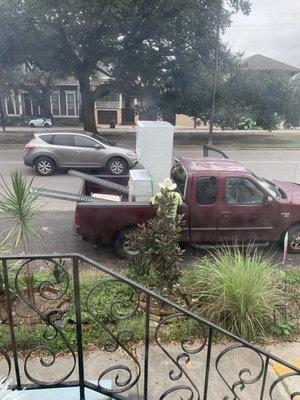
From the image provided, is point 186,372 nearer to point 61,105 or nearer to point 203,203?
point 203,203

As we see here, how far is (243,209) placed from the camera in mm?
5992

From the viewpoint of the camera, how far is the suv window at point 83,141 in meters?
12.4

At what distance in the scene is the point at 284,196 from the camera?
249 inches

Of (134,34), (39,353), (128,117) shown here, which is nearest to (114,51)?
(134,34)

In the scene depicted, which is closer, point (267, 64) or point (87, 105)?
point (87, 105)

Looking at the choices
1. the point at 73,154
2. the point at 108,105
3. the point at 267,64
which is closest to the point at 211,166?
the point at 73,154

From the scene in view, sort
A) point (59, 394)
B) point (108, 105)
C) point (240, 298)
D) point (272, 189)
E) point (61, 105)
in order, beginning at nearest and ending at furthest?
point (59, 394)
point (240, 298)
point (272, 189)
point (61, 105)
point (108, 105)

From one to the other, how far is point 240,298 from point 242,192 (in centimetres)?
274

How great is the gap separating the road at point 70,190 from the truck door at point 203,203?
692mm

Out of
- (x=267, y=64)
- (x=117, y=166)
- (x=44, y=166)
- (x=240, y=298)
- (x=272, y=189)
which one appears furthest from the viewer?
(x=267, y=64)

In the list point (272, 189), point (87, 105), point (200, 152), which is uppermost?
point (87, 105)

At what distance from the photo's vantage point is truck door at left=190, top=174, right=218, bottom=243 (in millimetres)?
5906

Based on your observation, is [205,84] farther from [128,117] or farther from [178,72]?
[128,117]

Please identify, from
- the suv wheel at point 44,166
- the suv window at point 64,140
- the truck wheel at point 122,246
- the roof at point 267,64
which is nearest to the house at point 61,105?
the roof at point 267,64
